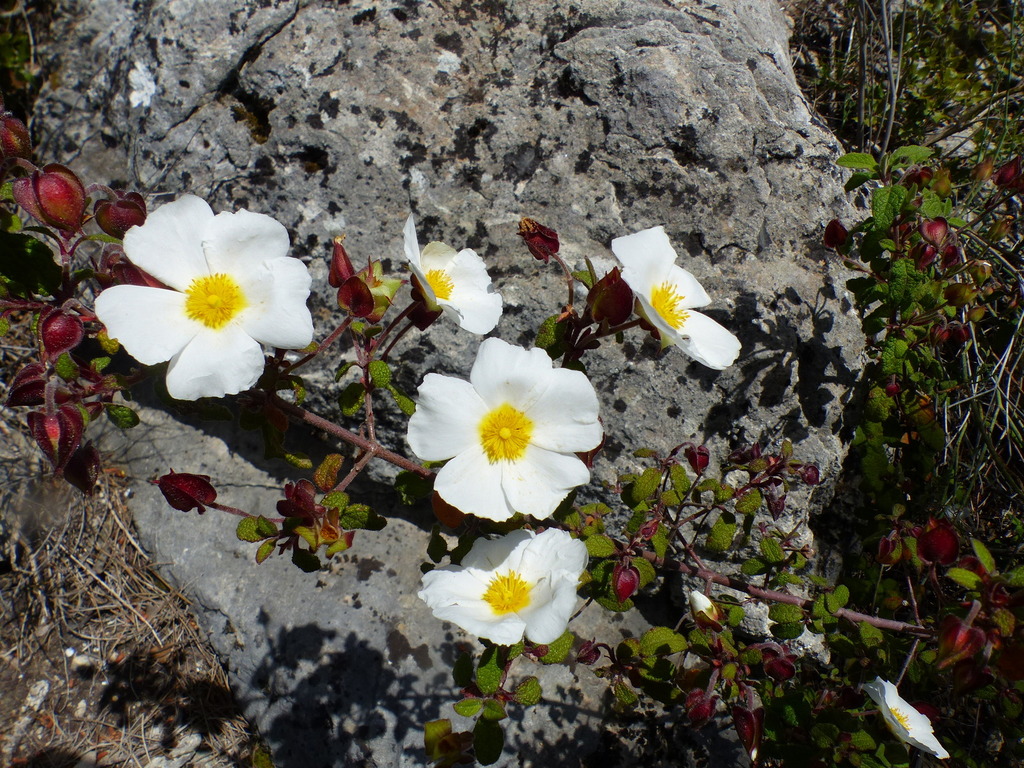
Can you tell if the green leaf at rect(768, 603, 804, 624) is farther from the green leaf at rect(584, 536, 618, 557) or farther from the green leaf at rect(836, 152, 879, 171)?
the green leaf at rect(836, 152, 879, 171)

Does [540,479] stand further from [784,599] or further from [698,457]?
[784,599]

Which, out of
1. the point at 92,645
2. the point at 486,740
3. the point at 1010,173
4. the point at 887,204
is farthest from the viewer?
the point at 92,645

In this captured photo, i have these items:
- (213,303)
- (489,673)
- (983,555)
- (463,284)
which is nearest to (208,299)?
(213,303)

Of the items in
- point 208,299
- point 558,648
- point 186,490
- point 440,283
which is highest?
point 208,299

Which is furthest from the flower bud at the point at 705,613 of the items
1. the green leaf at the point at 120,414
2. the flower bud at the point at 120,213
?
the flower bud at the point at 120,213

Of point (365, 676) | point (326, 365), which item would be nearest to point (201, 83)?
point (326, 365)

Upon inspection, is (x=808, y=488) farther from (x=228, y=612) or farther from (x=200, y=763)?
(x=200, y=763)

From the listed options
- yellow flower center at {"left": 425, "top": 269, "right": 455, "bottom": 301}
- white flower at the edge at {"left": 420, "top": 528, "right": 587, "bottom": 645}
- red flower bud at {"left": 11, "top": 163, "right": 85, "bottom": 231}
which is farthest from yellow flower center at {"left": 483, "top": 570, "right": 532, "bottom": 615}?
red flower bud at {"left": 11, "top": 163, "right": 85, "bottom": 231}
